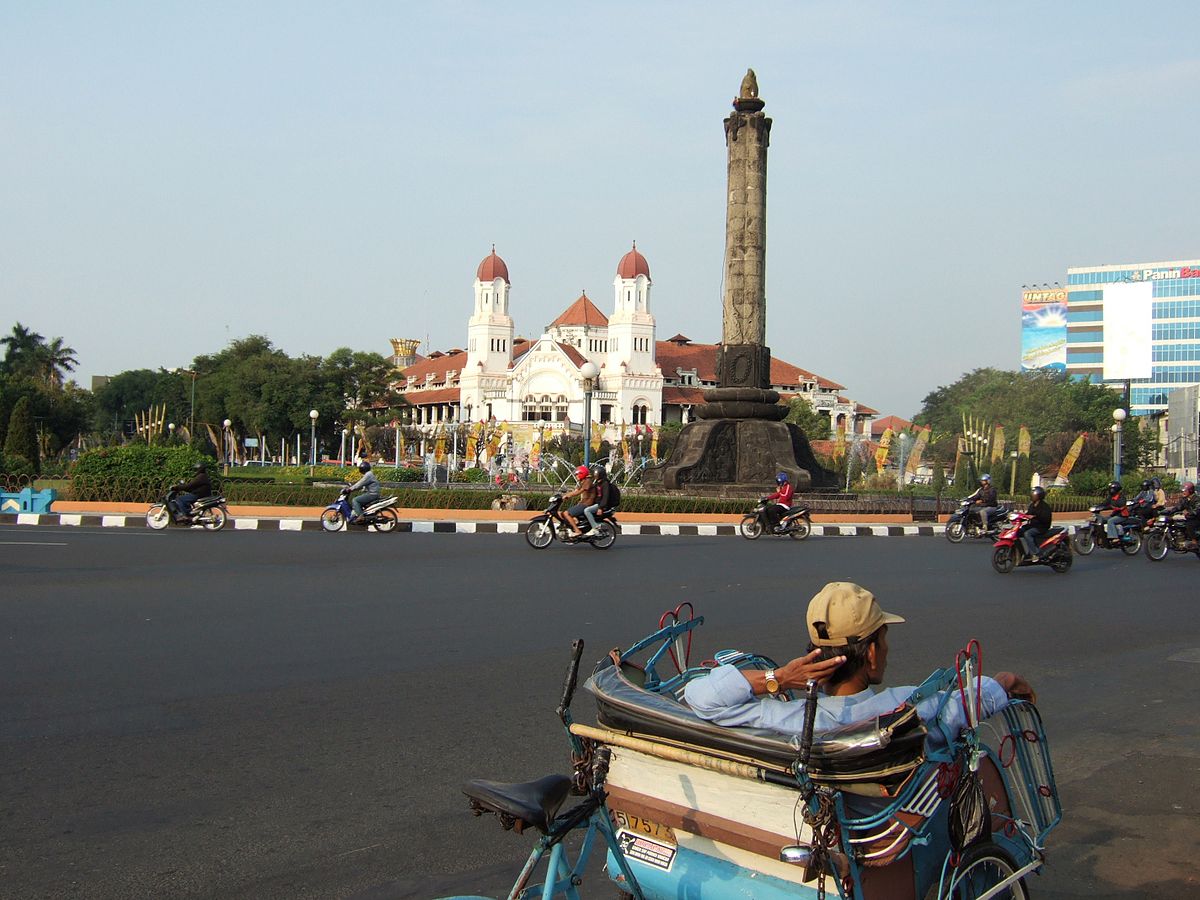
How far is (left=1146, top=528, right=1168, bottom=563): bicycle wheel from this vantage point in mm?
17625

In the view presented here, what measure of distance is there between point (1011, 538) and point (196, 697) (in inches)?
449

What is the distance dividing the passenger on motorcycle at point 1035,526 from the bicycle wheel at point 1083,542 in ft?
14.0

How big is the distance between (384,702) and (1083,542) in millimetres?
15648

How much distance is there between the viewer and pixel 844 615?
2.92 meters

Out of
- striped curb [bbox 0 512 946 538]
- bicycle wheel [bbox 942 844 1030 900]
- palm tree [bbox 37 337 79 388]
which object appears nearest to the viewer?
bicycle wheel [bbox 942 844 1030 900]

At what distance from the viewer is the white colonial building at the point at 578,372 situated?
105562 millimetres

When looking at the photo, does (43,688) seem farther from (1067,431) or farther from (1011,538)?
(1067,431)

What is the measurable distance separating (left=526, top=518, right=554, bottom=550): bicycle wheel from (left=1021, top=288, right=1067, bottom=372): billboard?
81712 millimetres

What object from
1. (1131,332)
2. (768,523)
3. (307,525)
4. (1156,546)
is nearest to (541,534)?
(768,523)

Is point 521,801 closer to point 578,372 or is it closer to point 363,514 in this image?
point 363,514

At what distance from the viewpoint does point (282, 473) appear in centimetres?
4656

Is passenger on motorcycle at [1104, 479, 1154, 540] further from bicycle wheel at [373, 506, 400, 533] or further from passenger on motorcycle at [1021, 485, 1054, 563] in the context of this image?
bicycle wheel at [373, 506, 400, 533]

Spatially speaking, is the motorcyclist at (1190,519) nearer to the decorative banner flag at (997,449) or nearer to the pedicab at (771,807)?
the pedicab at (771,807)

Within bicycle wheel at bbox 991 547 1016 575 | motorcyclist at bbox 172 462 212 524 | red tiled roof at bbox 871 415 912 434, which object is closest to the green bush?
motorcyclist at bbox 172 462 212 524
